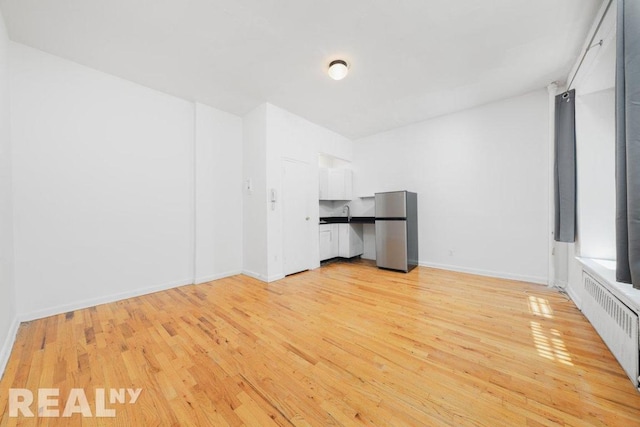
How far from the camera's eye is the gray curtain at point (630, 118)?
1.32 meters

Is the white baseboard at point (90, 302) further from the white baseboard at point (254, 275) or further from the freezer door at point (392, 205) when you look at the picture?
the freezer door at point (392, 205)

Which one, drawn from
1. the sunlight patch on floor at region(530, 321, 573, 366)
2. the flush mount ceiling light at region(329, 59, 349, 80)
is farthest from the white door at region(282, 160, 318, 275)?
the sunlight patch on floor at region(530, 321, 573, 366)

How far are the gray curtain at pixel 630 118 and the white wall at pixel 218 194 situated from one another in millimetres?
4360

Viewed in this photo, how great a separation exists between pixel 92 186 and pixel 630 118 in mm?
4800

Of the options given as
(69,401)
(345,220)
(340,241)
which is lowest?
(69,401)

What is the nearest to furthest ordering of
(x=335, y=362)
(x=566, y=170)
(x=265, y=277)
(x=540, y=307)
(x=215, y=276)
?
(x=335, y=362), (x=540, y=307), (x=566, y=170), (x=265, y=277), (x=215, y=276)

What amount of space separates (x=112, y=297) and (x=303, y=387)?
2881mm

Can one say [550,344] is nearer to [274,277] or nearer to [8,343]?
[274,277]

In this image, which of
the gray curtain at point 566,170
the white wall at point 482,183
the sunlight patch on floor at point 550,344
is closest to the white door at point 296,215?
the white wall at point 482,183

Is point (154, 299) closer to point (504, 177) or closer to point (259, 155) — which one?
point (259, 155)

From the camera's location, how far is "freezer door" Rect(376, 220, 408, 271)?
4.10 meters

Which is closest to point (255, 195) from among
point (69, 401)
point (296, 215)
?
point (296, 215)

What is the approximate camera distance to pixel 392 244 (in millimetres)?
4234

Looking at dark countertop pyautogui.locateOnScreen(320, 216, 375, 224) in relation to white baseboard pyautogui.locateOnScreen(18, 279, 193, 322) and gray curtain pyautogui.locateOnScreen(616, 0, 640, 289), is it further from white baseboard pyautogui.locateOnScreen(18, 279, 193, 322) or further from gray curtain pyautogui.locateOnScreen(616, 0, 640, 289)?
gray curtain pyautogui.locateOnScreen(616, 0, 640, 289)
